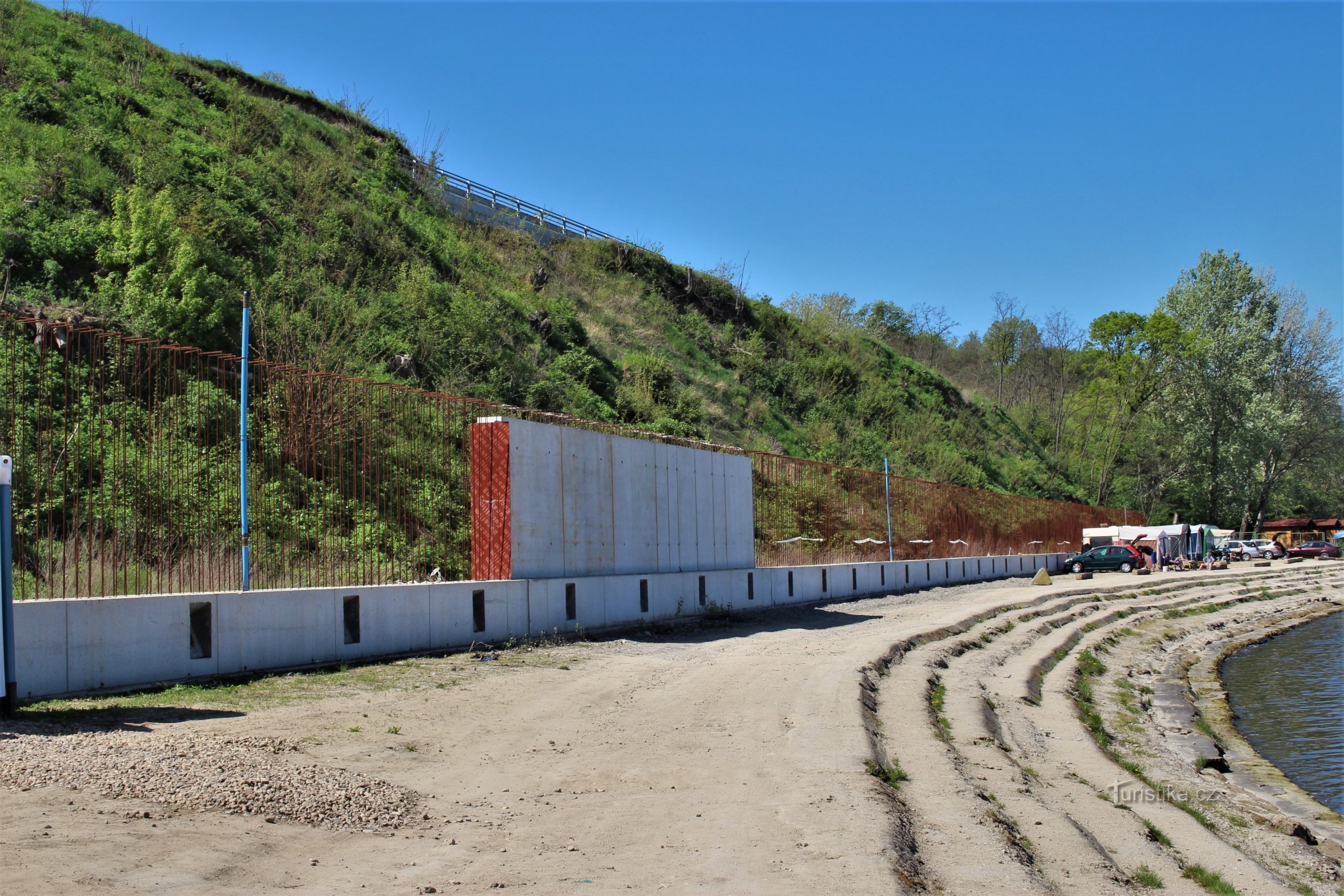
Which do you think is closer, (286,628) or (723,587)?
(286,628)

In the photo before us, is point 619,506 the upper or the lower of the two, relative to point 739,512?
upper

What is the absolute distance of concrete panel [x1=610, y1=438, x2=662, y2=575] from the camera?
18047 mm

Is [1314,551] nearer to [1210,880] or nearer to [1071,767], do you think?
[1071,767]

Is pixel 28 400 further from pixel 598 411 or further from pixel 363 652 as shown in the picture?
pixel 598 411

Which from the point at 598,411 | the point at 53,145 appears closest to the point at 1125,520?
the point at 598,411

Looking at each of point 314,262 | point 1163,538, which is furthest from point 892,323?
point 314,262

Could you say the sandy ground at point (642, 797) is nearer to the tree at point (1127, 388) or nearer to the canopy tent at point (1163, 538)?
the canopy tent at point (1163, 538)

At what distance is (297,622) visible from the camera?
38.4 ft

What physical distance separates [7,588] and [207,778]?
302 cm

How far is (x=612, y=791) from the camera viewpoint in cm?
742

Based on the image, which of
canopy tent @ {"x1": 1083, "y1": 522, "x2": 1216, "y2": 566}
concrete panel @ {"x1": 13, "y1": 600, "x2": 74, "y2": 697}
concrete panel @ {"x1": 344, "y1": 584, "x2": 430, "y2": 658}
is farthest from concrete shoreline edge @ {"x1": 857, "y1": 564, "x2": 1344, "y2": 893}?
canopy tent @ {"x1": 1083, "y1": 522, "x2": 1216, "y2": 566}

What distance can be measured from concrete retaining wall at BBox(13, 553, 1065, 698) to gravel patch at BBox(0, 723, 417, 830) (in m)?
2.17

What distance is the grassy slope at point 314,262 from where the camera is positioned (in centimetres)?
2238

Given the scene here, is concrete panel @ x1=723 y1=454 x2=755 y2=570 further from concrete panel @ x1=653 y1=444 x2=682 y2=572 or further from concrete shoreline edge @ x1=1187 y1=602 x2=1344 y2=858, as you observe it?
concrete shoreline edge @ x1=1187 y1=602 x2=1344 y2=858
